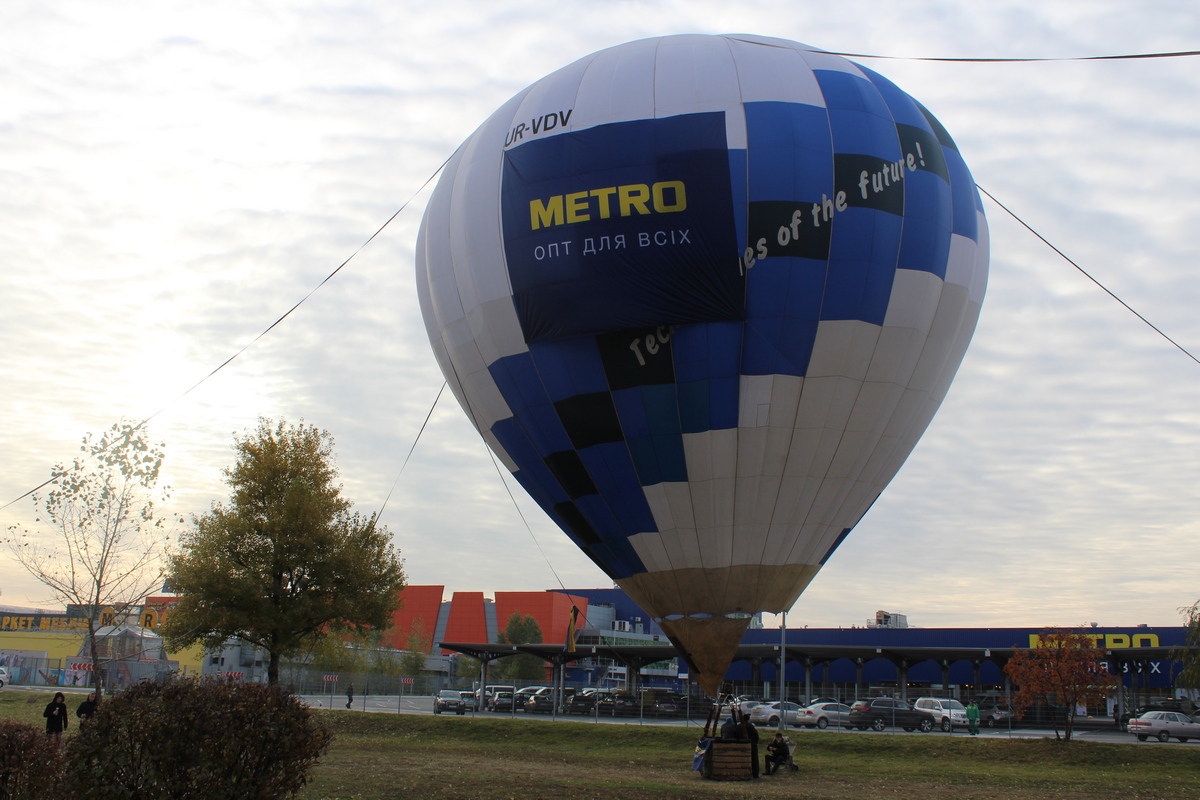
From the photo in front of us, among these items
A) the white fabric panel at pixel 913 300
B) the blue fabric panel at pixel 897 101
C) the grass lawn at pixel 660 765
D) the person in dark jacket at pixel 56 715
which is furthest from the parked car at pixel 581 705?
the blue fabric panel at pixel 897 101

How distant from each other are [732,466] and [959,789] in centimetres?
992

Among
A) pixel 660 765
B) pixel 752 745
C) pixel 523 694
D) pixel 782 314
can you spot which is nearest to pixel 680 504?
pixel 782 314

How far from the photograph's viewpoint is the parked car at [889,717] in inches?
1368

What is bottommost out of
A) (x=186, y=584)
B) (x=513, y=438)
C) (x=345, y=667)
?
(x=345, y=667)

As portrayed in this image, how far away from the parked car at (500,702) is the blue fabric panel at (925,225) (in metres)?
34.3

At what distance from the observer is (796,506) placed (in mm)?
14906

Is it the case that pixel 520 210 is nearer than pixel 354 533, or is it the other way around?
pixel 520 210

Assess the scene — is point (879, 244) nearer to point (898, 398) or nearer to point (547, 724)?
point (898, 398)

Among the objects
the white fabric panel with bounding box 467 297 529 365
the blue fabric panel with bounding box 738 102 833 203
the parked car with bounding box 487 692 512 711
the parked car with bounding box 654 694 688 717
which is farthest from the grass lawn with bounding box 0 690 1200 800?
the parked car with bounding box 487 692 512 711

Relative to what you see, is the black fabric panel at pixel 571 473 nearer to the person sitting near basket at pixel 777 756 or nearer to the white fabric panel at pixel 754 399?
the white fabric panel at pixel 754 399

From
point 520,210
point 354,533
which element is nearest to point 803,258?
point 520,210

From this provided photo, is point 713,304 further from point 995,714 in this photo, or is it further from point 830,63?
point 995,714

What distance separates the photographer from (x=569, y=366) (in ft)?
49.2

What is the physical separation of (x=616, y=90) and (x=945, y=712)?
97.7ft
